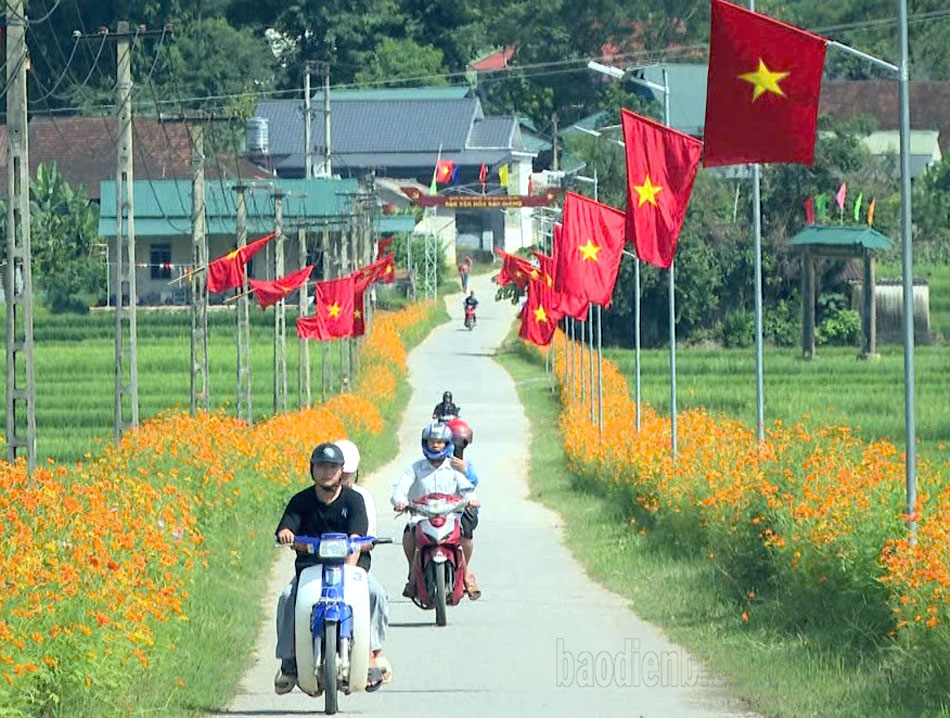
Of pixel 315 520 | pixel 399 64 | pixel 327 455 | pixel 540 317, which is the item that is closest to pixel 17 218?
pixel 315 520

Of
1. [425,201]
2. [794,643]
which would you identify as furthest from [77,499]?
[425,201]

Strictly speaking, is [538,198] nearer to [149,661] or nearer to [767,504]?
[767,504]

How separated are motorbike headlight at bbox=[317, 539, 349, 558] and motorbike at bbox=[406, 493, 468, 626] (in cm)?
468

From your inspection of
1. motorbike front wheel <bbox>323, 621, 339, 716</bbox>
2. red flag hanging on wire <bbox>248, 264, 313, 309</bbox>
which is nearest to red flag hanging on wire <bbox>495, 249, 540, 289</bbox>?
red flag hanging on wire <bbox>248, 264, 313, 309</bbox>

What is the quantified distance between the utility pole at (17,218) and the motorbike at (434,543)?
16.3 feet

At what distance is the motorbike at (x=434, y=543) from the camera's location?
55.0ft

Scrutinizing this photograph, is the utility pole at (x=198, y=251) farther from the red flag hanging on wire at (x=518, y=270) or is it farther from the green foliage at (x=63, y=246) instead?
the green foliage at (x=63, y=246)

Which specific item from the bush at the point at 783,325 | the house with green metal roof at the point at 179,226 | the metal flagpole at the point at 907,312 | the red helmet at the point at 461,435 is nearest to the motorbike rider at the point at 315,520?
the metal flagpole at the point at 907,312

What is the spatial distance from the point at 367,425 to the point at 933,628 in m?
28.6

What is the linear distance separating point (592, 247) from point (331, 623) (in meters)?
17.3

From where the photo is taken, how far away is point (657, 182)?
21.8 metres

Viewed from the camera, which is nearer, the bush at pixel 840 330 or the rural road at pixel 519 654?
the rural road at pixel 519 654

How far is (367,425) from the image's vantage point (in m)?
40.1

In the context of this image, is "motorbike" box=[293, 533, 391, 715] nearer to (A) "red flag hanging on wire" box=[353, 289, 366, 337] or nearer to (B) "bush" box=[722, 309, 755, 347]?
(A) "red flag hanging on wire" box=[353, 289, 366, 337]
